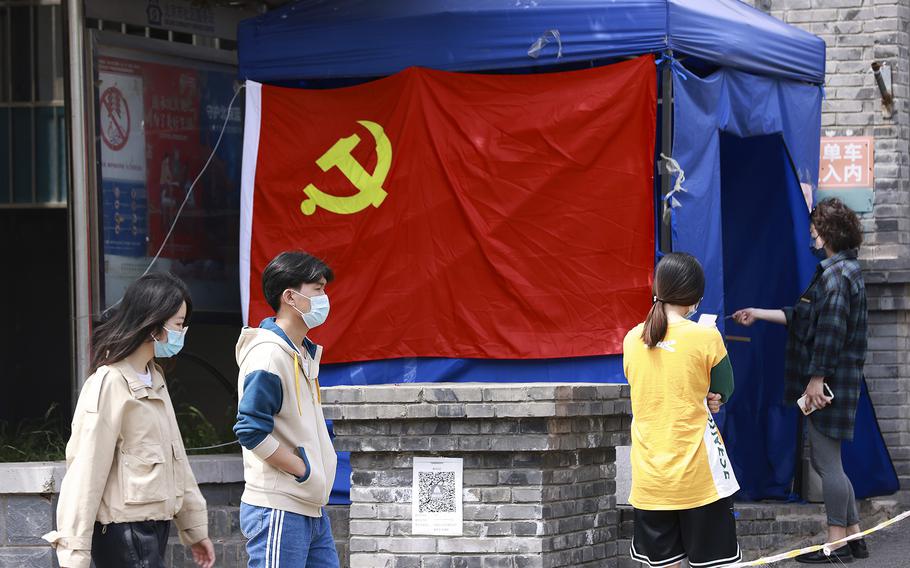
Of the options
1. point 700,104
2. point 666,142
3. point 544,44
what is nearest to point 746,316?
point 666,142

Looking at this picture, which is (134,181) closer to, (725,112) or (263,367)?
(725,112)

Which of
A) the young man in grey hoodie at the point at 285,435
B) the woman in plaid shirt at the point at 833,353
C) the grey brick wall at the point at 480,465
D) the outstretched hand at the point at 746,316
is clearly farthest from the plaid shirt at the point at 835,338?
the young man in grey hoodie at the point at 285,435

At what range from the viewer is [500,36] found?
26.8 feet

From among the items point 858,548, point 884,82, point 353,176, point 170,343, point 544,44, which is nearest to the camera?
point 170,343

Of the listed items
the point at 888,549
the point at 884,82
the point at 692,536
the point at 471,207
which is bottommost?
the point at 888,549

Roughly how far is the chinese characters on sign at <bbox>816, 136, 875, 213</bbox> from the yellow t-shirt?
423 cm

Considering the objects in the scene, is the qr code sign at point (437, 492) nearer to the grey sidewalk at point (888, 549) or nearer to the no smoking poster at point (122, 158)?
the grey sidewalk at point (888, 549)

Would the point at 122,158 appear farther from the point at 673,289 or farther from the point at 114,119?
the point at 673,289

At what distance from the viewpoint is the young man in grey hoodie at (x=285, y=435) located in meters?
4.93

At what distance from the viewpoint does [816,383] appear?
783 cm

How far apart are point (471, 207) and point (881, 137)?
318 cm

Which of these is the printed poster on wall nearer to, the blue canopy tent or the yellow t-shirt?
the blue canopy tent

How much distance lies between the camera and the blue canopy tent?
25.9ft

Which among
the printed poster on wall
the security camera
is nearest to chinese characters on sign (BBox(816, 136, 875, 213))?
the security camera
